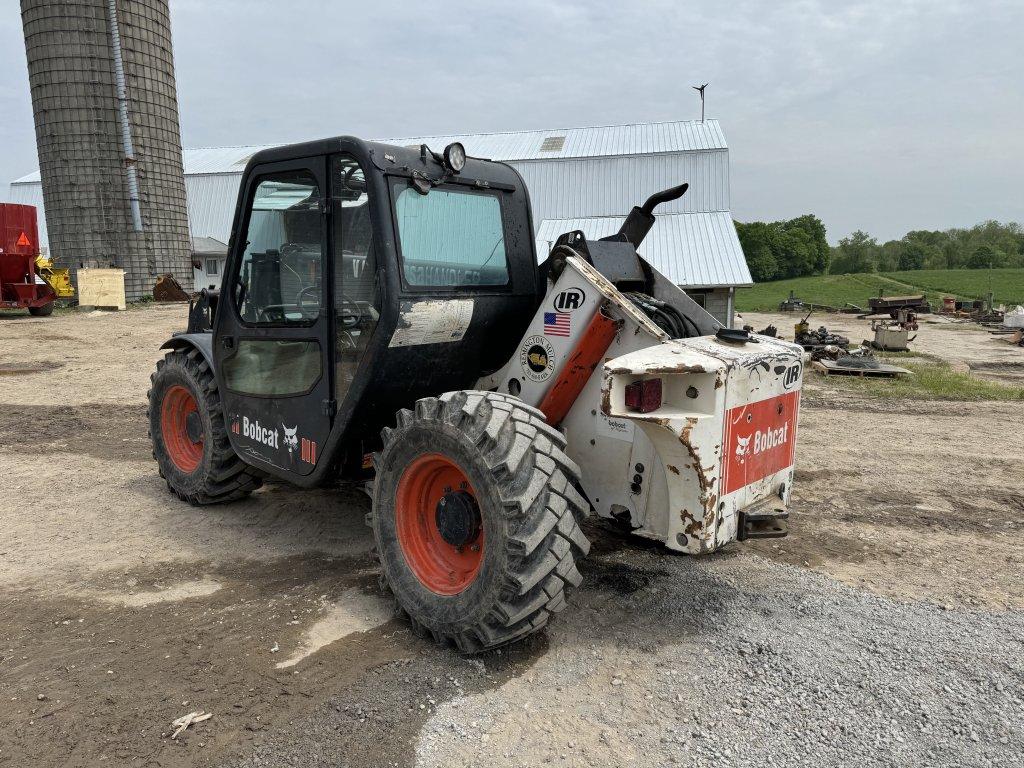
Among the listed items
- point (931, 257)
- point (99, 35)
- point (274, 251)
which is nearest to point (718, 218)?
point (99, 35)

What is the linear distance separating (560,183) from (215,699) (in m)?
27.3

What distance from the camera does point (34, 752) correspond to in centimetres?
262

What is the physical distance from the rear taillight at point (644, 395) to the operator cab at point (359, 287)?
3.53ft

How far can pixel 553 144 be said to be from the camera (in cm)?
3080

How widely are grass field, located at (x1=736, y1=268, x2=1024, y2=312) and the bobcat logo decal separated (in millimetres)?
38605

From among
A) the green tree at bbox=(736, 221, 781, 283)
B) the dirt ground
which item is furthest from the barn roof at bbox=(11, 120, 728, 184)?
the green tree at bbox=(736, 221, 781, 283)

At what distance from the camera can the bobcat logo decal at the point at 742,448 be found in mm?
3312

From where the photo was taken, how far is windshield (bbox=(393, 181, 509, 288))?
3645mm

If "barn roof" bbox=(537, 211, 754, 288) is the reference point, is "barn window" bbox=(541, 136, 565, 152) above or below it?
above

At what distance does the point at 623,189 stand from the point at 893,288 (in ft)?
95.2

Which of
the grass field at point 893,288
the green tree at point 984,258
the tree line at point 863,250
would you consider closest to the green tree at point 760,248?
the tree line at point 863,250

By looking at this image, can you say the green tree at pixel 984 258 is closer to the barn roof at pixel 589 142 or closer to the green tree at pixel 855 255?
the green tree at pixel 855 255

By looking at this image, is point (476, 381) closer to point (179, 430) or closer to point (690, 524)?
point (690, 524)

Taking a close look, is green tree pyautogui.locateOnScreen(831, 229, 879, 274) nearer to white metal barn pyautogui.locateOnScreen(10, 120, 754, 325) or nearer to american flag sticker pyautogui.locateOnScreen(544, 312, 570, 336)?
white metal barn pyautogui.locateOnScreen(10, 120, 754, 325)
